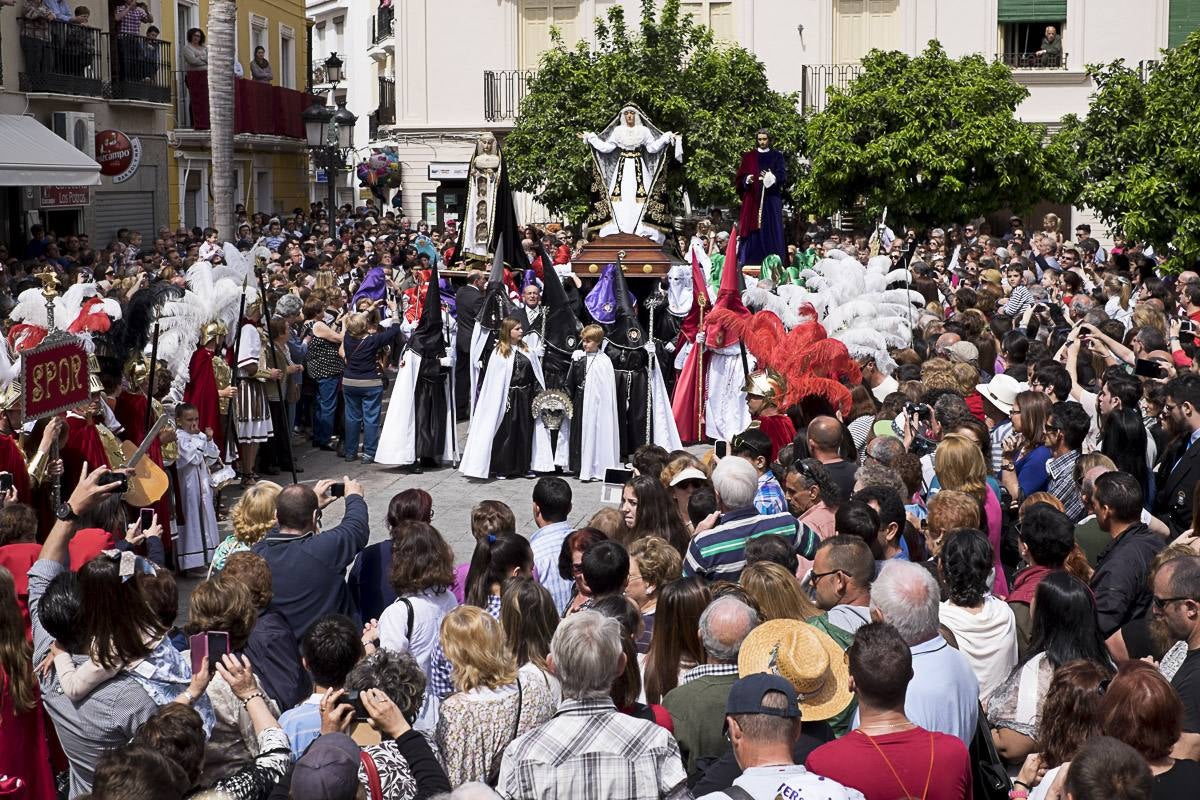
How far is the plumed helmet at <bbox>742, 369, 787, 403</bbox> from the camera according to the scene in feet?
31.5

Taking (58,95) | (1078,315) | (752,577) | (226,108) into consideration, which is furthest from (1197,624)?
(58,95)

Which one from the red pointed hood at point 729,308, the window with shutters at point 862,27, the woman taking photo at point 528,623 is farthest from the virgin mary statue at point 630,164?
the window with shutters at point 862,27

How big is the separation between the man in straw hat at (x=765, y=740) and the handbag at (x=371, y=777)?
925 mm

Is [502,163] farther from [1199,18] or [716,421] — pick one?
[1199,18]

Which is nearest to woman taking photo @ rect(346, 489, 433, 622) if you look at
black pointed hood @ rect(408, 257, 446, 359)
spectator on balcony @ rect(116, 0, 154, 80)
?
black pointed hood @ rect(408, 257, 446, 359)

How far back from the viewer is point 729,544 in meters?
6.48

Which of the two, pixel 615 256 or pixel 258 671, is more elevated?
pixel 615 256

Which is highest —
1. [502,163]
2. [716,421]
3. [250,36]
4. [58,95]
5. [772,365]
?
[250,36]

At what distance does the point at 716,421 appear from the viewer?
45.7ft

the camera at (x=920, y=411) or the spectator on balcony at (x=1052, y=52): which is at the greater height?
the spectator on balcony at (x=1052, y=52)

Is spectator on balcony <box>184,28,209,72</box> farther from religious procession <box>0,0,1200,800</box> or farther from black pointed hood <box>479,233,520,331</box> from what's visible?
black pointed hood <box>479,233,520,331</box>

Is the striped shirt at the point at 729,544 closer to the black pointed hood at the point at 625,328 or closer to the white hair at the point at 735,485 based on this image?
the white hair at the point at 735,485

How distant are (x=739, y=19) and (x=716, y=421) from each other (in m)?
22.5

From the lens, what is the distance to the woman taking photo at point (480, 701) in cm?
470
